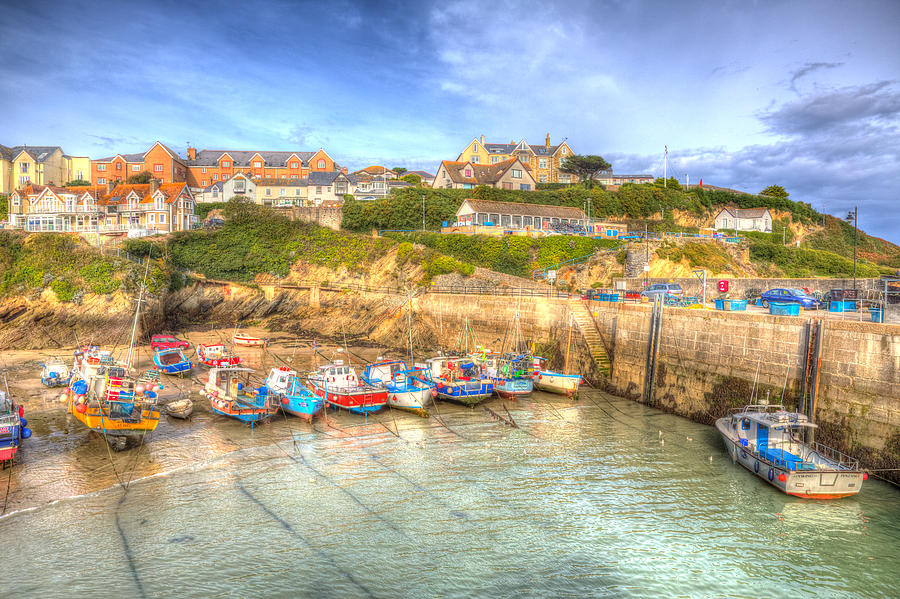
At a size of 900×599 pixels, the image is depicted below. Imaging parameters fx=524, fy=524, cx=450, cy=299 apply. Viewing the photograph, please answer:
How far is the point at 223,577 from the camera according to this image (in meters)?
11.6

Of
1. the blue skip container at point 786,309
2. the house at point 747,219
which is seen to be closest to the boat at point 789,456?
the blue skip container at point 786,309

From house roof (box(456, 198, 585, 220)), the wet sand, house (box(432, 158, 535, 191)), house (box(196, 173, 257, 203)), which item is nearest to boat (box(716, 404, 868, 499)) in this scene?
the wet sand

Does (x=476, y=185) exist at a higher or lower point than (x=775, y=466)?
higher

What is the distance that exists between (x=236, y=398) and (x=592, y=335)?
19364mm

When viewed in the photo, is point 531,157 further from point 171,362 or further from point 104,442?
point 104,442

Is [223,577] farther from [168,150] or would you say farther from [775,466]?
[168,150]

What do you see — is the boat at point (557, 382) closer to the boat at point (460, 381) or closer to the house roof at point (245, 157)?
the boat at point (460, 381)

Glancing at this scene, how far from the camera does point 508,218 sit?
56500mm

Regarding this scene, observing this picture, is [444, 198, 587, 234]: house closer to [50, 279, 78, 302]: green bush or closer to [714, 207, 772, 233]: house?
[714, 207, 772, 233]: house

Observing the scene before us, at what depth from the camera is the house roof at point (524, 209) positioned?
56062mm

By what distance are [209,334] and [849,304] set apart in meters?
43.9

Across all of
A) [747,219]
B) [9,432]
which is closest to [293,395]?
[9,432]

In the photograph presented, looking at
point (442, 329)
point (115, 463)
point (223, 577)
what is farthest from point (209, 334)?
point (223, 577)

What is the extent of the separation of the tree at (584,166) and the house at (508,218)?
2133 cm
